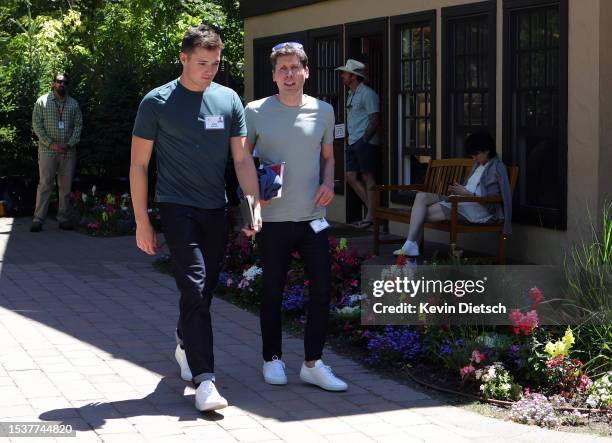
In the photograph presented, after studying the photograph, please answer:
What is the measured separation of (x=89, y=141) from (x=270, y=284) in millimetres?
10861

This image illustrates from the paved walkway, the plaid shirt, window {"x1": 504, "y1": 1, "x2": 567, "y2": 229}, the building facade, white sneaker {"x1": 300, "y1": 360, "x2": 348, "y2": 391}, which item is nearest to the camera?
the paved walkway

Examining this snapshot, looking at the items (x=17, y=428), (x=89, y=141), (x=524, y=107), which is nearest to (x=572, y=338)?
(x=17, y=428)

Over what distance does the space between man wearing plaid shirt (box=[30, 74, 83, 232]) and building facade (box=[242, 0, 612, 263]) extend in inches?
120

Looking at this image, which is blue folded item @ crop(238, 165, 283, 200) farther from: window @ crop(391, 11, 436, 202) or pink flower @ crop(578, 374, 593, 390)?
window @ crop(391, 11, 436, 202)

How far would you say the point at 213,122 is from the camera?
5945mm

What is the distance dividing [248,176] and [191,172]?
1.08 ft

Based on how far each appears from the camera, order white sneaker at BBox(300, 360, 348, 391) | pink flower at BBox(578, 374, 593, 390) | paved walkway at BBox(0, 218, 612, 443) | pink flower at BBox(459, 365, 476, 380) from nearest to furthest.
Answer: paved walkway at BBox(0, 218, 612, 443) → pink flower at BBox(578, 374, 593, 390) → pink flower at BBox(459, 365, 476, 380) → white sneaker at BBox(300, 360, 348, 391)

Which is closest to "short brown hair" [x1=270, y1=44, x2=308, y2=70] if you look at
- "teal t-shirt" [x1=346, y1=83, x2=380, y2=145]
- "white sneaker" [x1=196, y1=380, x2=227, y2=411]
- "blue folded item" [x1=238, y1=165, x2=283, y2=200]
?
"blue folded item" [x1=238, y1=165, x2=283, y2=200]

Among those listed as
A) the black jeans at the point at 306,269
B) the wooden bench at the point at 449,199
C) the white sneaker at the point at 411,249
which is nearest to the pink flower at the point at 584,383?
the black jeans at the point at 306,269

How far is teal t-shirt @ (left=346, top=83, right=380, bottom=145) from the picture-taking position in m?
12.9

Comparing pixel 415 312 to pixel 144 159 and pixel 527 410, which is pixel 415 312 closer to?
pixel 527 410

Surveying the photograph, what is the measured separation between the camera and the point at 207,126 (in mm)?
5934

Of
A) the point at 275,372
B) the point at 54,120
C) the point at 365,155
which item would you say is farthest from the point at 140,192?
the point at 54,120

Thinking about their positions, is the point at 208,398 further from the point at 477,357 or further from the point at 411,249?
the point at 411,249
